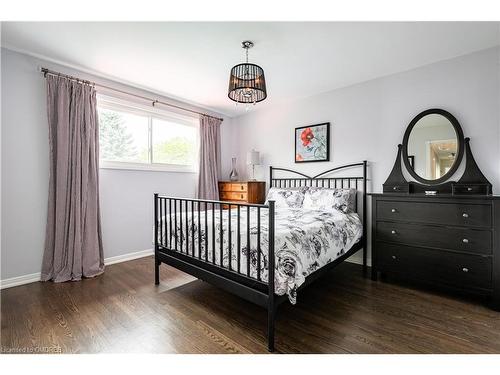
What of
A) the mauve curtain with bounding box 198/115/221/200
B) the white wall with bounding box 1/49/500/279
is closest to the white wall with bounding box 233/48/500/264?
the white wall with bounding box 1/49/500/279

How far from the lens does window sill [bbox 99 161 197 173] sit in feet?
10.7

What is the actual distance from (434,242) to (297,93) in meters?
2.60

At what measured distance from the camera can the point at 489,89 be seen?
252 cm

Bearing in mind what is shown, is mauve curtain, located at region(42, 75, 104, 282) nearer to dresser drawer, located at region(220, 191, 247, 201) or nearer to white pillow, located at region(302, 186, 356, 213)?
dresser drawer, located at region(220, 191, 247, 201)

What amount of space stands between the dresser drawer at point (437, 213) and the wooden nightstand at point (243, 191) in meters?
1.98

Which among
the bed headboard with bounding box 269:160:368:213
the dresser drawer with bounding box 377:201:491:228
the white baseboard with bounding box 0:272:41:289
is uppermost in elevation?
the bed headboard with bounding box 269:160:368:213

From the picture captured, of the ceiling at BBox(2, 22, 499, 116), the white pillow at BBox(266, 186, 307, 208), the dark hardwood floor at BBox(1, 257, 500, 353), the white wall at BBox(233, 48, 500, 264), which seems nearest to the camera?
the dark hardwood floor at BBox(1, 257, 500, 353)

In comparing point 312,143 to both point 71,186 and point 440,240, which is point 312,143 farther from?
point 71,186

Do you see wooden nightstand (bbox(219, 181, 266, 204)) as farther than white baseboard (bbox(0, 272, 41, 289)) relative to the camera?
Yes

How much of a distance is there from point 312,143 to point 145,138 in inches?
98.9

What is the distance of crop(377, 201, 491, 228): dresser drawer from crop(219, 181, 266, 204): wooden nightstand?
1.98 m

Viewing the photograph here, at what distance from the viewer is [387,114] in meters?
3.15

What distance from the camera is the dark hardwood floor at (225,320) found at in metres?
1.63
